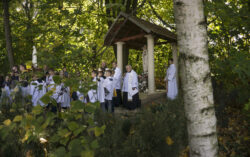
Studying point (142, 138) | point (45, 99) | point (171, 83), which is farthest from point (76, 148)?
point (171, 83)

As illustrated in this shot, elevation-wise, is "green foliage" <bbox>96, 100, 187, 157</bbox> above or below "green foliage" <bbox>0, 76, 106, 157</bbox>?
below

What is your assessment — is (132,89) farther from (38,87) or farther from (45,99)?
(45,99)

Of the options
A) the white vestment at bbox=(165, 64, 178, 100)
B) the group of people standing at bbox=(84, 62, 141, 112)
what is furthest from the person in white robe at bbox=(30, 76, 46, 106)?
the white vestment at bbox=(165, 64, 178, 100)

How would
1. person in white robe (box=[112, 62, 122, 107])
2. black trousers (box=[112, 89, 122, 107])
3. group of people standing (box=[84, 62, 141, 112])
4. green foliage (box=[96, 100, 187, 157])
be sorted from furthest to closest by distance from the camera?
1. black trousers (box=[112, 89, 122, 107])
2. person in white robe (box=[112, 62, 122, 107])
3. group of people standing (box=[84, 62, 141, 112])
4. green foliage (box=[96, 100, 187, 157])

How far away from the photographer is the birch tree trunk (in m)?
1.73

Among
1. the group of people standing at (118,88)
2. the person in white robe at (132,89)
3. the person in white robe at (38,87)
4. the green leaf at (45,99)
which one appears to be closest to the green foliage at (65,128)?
the green leaf at (45,99)

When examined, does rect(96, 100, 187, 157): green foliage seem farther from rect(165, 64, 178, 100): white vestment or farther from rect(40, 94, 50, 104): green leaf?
rect(165, 64, 178, 100): white vestment

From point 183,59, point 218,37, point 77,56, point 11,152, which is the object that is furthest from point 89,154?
point 218,37

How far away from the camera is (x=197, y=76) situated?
1730 millimetres

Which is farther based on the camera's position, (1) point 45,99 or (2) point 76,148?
(1) point 45,99

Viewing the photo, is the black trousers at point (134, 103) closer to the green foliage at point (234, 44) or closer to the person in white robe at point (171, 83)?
the person in white robe at point (171, 83)

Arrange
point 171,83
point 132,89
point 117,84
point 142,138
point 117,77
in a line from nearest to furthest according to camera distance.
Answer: point 142,138
point 132,89
point 117,77
point 117,84
point 171,83

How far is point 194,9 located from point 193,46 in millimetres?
289

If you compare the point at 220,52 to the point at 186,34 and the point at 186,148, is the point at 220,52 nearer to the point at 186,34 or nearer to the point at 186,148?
the point at 186,148
